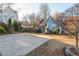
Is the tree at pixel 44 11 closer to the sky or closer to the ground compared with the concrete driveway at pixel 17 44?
closer to the sky

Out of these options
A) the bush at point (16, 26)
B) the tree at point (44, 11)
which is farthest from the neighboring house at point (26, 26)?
the tree at point (44, 11)

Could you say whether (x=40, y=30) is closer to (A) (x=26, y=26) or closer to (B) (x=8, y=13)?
(A) (x=26, y=26)

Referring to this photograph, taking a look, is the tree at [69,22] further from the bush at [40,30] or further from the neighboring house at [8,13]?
the neighboring house at [8,13]

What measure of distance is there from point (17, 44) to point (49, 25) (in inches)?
13.2

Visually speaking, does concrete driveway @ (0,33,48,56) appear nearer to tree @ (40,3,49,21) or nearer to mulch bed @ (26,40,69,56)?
mulch bed @ (26,40,69,56)

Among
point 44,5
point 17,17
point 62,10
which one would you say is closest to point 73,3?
→ point 62,10

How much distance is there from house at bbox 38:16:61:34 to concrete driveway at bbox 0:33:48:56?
0.12 metres

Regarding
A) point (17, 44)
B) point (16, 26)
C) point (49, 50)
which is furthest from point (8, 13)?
point (49, 50)

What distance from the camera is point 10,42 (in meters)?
1.79

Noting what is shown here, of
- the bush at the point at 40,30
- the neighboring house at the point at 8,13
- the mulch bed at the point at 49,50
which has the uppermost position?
the neighboring house at the point at 8,13

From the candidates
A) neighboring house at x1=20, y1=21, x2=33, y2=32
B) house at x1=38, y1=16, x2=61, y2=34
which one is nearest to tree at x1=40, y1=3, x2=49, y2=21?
house at x1=38, y1=16, x2=61, y2=34

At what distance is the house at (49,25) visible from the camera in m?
1.79

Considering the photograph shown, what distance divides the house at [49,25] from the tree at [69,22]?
3 centimetres

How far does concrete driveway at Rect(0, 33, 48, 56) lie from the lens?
177cm
